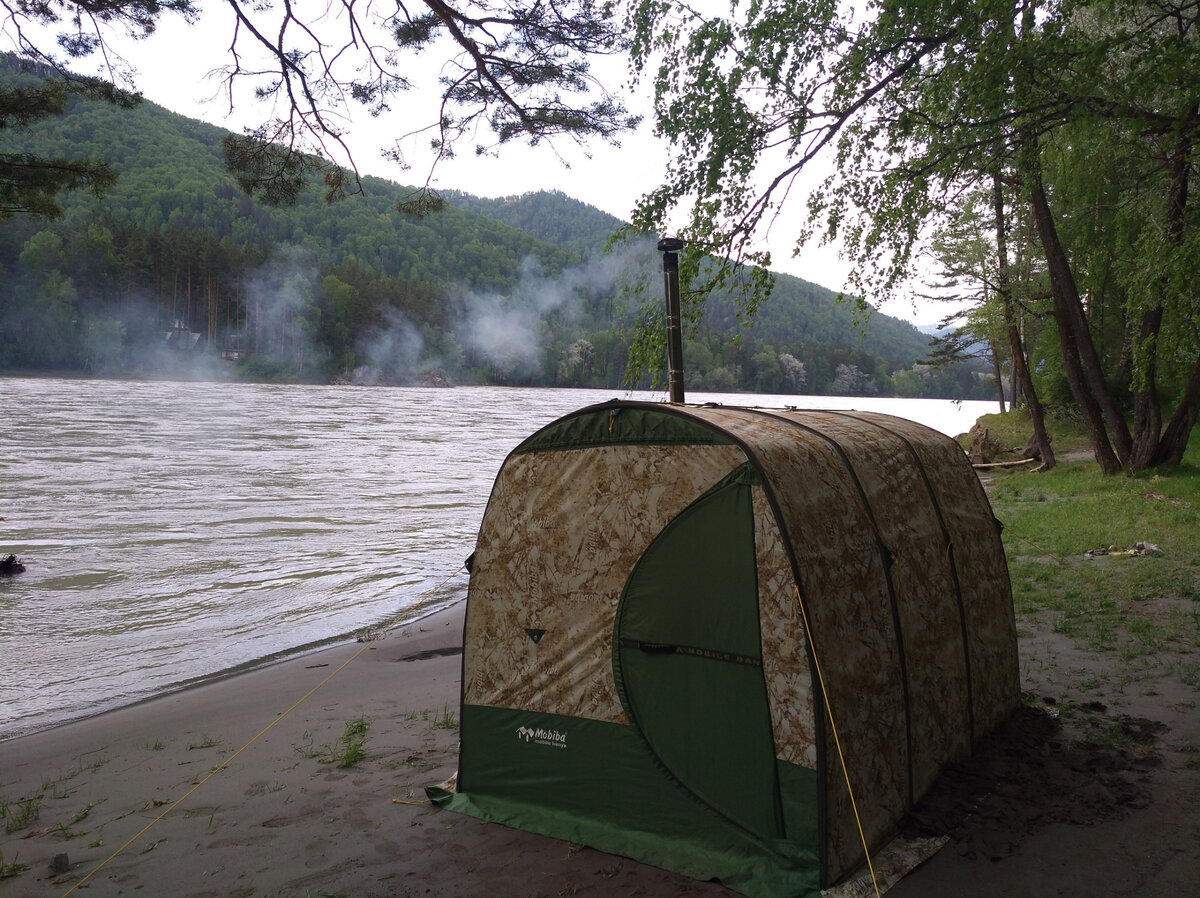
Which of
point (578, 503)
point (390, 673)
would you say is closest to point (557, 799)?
point (578, 503)

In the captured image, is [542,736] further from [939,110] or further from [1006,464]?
[1006,464]

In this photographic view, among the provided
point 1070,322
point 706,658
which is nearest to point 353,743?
point 706,658

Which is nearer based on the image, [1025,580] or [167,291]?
[1025,580]

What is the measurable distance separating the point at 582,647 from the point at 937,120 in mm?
6951

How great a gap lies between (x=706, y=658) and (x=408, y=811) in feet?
6.86

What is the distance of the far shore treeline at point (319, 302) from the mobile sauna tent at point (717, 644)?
3943 cm

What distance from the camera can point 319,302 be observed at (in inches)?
4043

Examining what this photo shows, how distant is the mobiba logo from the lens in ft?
15.8

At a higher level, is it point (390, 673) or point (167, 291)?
point (167, 291)

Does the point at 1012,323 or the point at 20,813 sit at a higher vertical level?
the point at 1012,323

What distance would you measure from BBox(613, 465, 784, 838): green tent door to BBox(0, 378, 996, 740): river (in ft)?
16.5

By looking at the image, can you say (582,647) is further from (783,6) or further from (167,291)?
(167,291)

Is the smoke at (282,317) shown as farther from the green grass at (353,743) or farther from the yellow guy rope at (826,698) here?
the yellow guy rope at (826,698)

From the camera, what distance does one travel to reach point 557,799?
4789 mm
